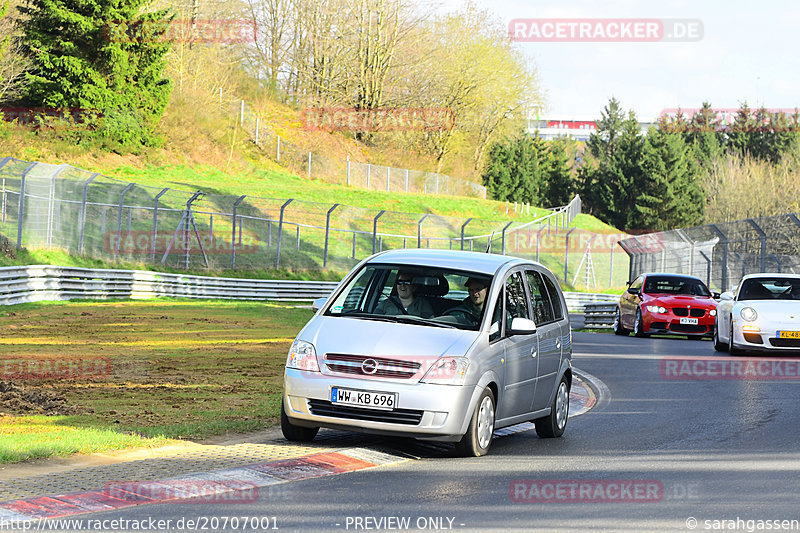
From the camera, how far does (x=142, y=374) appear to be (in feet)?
47.3

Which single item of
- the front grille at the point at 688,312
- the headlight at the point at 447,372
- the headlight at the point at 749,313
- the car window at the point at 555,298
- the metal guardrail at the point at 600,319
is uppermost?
the car window at the point at 555,298

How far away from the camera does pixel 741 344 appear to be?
64.5 feet

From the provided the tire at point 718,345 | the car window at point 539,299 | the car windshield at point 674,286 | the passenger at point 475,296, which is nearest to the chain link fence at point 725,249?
the car windshield at point 674,286

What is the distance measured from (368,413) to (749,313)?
12457mm

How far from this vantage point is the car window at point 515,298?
1003 cm

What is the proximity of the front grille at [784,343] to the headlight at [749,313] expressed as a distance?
0.48 m

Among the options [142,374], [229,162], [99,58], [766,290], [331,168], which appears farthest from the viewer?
[331,168]

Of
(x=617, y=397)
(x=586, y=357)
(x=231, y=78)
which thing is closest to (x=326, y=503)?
(x=617, y=397)

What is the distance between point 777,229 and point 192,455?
2352 cm

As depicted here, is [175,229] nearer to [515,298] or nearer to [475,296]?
[515,298]

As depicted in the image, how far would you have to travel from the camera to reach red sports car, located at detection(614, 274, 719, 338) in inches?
990

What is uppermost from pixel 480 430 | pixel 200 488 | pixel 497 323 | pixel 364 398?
pixel 497 323

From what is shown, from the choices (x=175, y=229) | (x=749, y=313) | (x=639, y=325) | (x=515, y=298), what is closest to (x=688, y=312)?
Result: (x=639, y=325)

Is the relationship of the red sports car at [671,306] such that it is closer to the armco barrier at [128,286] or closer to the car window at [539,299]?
the armco barrier at [128,286]
